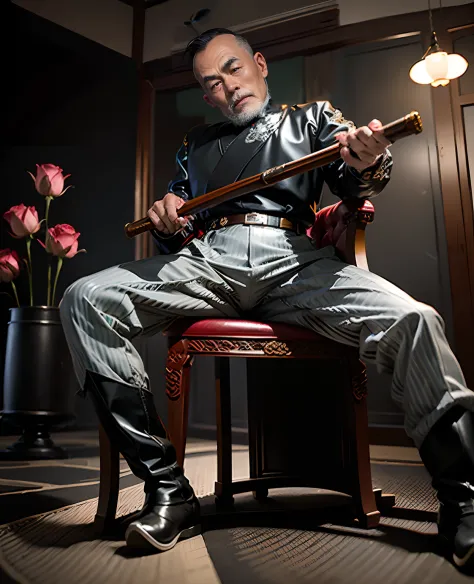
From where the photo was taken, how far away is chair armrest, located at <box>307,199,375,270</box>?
1.27 m

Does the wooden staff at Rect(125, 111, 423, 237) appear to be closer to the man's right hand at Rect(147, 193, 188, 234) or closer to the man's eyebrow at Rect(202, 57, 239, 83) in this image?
the man's right hand at Rect(147, 193, 188, 234)

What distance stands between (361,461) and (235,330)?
0.43m

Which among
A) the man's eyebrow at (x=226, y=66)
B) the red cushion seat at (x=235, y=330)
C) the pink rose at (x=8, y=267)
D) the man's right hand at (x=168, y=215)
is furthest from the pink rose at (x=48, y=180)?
the red cushion seat at (x=235, y=330)

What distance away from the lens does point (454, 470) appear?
90 centimetres

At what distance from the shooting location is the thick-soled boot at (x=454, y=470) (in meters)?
0.88

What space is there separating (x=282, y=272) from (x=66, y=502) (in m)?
0.89

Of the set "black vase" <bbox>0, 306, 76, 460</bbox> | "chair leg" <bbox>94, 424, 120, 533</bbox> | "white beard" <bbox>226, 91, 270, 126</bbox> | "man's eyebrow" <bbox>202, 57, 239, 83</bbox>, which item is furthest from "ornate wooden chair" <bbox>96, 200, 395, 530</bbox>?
"black vase" <bbox>0, 306, 76, 460</bbox>

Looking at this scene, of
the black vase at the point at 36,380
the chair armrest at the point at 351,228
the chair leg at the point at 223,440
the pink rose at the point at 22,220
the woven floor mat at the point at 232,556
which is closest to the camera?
the woven floor mat at the point at 232,556

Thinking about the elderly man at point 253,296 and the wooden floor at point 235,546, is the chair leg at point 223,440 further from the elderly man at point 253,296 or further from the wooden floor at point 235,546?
the elderly man at point 253,296

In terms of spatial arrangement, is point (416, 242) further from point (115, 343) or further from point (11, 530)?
point (11, 530)

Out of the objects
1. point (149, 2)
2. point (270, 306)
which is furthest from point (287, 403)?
point (149, 2)

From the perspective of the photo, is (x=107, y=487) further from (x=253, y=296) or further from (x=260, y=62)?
(x=260, y=62)

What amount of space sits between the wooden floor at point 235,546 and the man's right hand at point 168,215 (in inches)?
28.3

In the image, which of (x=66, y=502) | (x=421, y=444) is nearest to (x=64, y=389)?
(x=66, y=502)
